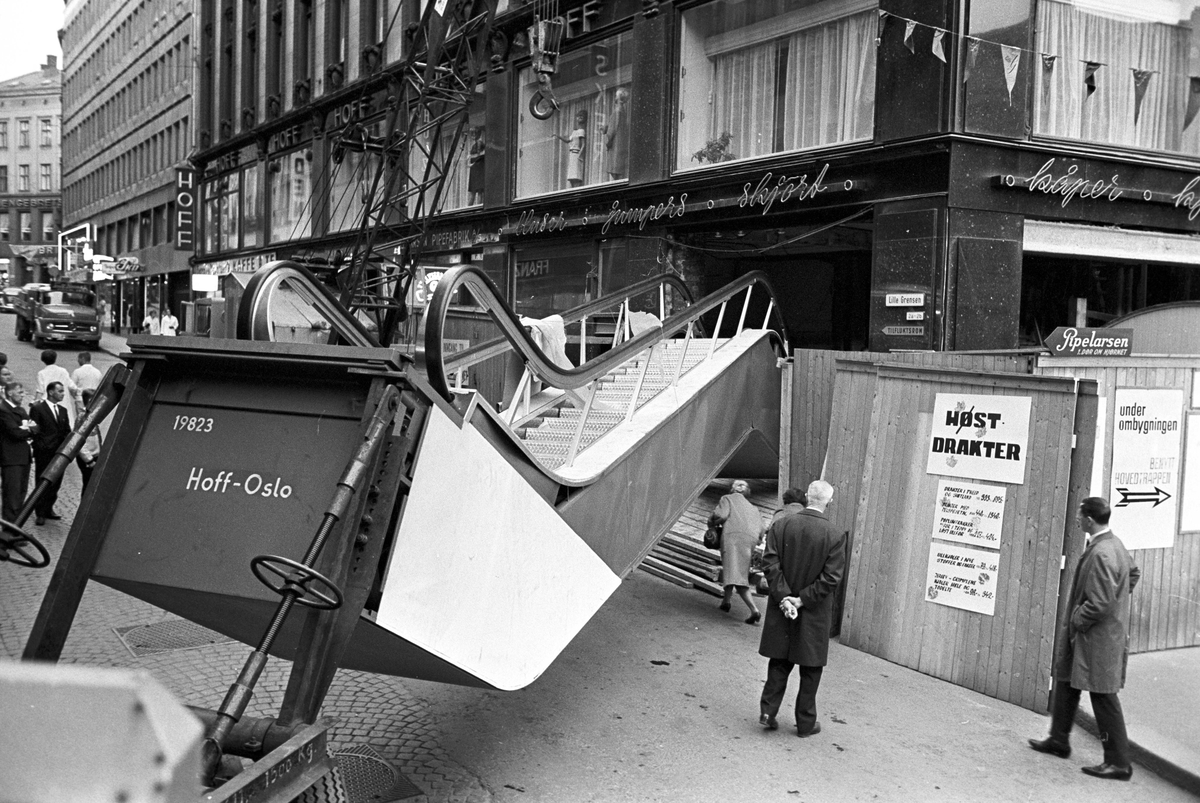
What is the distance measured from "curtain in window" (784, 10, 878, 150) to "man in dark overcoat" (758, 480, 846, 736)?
751 cm

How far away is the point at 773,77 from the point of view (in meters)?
A: 14.7

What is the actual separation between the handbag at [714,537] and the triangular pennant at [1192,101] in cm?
848

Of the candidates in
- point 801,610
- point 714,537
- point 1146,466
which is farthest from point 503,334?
point 1146,466

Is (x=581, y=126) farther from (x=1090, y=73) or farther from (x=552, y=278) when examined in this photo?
(x=1090, y=73)

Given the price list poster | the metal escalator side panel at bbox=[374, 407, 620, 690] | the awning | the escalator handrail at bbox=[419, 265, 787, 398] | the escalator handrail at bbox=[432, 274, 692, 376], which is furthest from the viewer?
the awning

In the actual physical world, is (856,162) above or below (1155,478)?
above

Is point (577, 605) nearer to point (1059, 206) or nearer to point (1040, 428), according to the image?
point (1040, 428)

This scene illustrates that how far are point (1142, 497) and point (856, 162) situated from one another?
226 inches

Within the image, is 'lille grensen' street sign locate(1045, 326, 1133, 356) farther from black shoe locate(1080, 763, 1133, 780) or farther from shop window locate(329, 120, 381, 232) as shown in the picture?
shop window locate(329, 120, 381, 232)

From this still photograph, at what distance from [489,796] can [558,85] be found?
15.6 meters

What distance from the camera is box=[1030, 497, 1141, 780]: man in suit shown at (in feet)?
20.9

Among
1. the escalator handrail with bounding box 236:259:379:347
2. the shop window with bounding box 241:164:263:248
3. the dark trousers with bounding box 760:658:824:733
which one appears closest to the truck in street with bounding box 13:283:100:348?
the shop window with bounding box 241:164:263:248

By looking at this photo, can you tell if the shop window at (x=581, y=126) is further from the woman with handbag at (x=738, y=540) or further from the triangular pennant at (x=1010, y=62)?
the woman with handbag at (x=738, y=540)

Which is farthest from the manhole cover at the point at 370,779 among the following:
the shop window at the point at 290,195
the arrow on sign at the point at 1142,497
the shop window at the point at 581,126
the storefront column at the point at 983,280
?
the shop window at the point at 290,195
